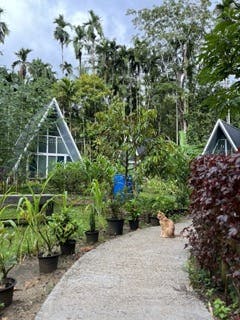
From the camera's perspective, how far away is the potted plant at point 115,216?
24.8ft

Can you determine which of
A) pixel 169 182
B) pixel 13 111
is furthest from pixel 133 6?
pixel 169 182

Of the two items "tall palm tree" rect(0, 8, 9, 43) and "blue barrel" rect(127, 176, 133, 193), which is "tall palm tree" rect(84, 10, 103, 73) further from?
"blue barrel" rect(127, 176, 133, 193)

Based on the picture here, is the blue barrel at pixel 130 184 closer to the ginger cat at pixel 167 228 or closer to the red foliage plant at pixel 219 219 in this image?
the ginger cat at pixel 167 228

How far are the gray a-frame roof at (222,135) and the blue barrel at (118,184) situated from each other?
39.8 ft

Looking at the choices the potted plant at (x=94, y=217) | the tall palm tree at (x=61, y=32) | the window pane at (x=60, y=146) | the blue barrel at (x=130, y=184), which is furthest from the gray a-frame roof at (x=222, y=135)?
the tall palm tree at (x=61, y=32)

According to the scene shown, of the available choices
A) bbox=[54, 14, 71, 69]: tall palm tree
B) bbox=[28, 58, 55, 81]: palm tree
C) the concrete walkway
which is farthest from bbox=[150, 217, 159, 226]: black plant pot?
bbox=[54, 14, 71, 69]: tall palm tree

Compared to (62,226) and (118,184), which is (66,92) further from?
(62,226)

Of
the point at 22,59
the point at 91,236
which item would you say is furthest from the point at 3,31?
the point at 91,236

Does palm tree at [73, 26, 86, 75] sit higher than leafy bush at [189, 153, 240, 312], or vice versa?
palm tree at [73, 26, 86, 75]

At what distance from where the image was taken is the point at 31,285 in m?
4.47

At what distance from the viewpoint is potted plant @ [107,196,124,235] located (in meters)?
7.55

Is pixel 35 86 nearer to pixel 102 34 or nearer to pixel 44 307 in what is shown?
pixel 44 307

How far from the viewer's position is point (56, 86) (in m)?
30.9

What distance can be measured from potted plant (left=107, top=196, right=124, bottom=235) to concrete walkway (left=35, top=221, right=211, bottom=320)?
1.40 metres
